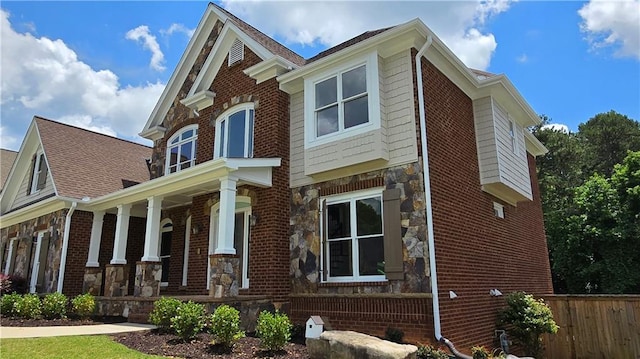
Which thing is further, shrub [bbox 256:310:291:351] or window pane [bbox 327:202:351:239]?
window pane [bbox 327:202:351:239]

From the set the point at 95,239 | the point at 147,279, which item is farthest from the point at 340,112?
the point at 95,239

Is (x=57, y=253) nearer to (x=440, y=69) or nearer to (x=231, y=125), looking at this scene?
(x=231, y=125)

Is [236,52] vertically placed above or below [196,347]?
above

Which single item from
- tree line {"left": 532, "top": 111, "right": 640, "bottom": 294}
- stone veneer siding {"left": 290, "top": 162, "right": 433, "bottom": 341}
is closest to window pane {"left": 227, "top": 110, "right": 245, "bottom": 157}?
stone veneer siding {"left": 290, "top": 162, "right": 433, "bottom": 341}

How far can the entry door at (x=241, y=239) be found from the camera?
11023 mm

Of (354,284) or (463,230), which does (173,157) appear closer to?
(354,284)

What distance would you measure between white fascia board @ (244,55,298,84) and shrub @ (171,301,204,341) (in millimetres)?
6214

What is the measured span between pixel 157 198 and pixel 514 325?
30.9 ft

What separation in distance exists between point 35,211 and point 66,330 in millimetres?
8113

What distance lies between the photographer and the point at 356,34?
40.2 ft

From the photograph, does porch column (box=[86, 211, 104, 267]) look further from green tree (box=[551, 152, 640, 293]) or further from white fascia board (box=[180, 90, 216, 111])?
green tree (box=[551, 152, 640, 293])

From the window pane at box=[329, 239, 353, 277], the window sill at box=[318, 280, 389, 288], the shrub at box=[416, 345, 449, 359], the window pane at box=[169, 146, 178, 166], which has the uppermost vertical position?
the window pane at box=[169, 146, 178, 166]

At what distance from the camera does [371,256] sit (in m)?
8.98

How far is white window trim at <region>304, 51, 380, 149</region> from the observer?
9180 mm
